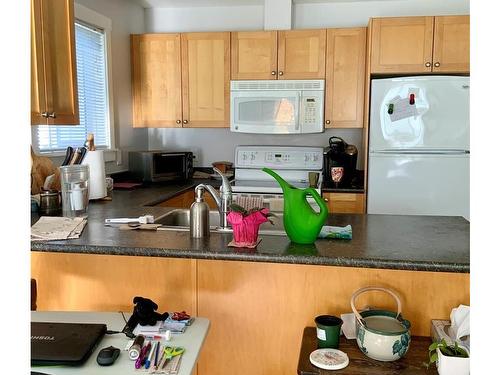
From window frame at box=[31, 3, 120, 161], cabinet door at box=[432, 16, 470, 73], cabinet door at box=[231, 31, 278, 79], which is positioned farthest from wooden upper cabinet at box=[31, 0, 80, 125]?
cabinet door at box=[432, 16, 470, 73]

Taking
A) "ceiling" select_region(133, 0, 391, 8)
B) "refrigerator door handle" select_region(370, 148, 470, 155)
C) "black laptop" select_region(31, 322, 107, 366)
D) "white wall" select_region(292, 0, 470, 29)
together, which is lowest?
"black laptop" select_region(31, 322, 107, 366)

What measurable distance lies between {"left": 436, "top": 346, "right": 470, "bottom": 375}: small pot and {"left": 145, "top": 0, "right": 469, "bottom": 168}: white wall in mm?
2773

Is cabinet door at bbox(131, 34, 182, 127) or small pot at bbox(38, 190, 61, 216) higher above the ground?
cabinet door at bbox(131, 34, 182, 127)

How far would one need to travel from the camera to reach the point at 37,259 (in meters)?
1.75

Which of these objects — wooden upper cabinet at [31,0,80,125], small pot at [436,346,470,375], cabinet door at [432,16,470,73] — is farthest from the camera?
cabinet door at [432,16,470,73]

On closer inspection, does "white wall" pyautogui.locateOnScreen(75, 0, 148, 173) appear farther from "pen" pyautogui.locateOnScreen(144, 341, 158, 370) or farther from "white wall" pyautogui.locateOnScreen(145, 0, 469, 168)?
"pen" pyautogui.locateOnScreen(144, 341, 158, 370)

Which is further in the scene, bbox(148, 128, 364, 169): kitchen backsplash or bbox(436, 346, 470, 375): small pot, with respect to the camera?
bbox(148, 128, 364, 169): kitchen backsplash

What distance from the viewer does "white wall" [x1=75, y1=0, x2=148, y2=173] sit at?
139 inches

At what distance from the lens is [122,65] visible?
3.71 m

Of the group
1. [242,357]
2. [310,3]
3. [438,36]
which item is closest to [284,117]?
[310,3]

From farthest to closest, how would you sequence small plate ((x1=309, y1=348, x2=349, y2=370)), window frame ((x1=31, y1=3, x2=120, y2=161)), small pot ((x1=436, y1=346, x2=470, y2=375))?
1. window frame ((x1=31, y1=3, x2=120, y2=161))
2. small plate ((x1=309, y1=348, x2=349, y2=370))
3. small pot ((x1=436, y1=346, x2=470, y2=375))

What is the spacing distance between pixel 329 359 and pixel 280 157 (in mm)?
2537

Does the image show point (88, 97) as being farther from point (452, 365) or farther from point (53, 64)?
point (452, 365)

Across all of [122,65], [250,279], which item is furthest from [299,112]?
[250,279]
